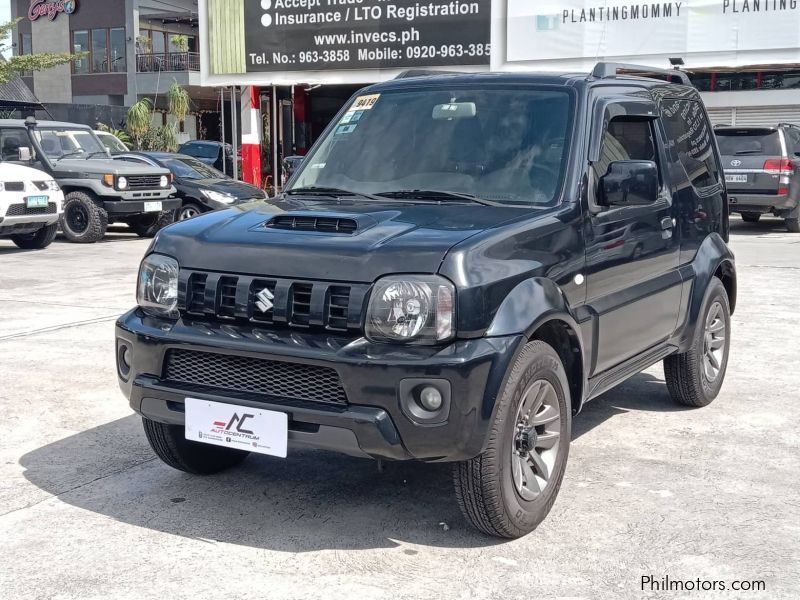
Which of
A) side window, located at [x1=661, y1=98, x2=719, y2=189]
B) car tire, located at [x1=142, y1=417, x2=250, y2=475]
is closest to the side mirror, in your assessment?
side window, located at [x1=661, y1=98, x2=719, y2=189]

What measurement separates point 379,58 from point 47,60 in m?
20.0

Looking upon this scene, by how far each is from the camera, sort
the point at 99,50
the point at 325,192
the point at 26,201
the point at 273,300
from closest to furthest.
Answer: the point at 273,300
the point at 325,192
the point at 26,201
the point at 99,50

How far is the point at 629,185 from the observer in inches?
177

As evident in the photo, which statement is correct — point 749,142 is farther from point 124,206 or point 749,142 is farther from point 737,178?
point 124,206

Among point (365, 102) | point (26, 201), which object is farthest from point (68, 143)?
point (365, 102)

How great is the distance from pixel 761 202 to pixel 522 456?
14.1 m

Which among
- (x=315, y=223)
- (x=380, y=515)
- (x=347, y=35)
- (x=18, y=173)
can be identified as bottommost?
(x=380, y=515)

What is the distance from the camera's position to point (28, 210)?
14023mm

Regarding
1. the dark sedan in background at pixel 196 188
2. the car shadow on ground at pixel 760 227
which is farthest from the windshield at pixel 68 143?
the car shadow on ground at pixel 760 227

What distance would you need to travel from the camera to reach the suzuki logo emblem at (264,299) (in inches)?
150

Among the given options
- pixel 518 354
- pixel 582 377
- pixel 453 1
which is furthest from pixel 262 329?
pixel 453 1

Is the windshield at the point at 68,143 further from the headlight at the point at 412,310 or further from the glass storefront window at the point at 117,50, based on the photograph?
the glass storefront window at the point at 117,50

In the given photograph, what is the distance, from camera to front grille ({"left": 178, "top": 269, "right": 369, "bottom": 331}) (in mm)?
3689

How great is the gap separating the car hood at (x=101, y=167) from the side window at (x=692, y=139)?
11.7 metres
